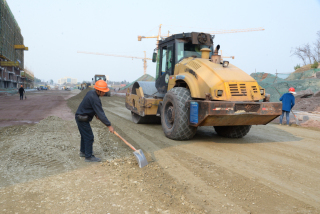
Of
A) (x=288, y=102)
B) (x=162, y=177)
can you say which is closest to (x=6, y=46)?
(x=288, y=102)

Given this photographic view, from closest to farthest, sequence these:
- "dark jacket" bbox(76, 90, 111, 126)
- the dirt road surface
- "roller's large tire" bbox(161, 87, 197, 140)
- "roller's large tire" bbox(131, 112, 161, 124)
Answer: the dirt road surface
"dark jacket" bbox(76, 90, 111, 126)
"roller's large tire" bbox(161, 87, 197, 140)
"roller's large tire" bbox(131, 112, 161, 124)

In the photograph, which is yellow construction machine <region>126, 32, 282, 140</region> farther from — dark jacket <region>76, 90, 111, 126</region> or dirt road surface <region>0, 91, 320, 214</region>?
dark jacket <region>76, 90, 111, 126</region>

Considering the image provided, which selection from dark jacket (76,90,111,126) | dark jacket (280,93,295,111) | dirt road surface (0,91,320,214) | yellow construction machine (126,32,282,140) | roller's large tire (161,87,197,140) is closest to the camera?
dirt road surface (0,91,320,214)

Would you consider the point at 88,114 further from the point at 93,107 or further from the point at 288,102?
the point at 288,102

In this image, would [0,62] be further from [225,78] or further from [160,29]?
[225,78]

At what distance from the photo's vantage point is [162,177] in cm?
419

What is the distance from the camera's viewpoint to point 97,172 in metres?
4.38

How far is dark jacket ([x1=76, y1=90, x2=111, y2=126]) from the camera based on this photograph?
4.84 m

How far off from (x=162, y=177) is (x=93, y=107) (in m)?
1.88

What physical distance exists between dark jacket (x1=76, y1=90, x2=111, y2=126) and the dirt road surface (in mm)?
864

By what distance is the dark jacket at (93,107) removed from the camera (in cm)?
484

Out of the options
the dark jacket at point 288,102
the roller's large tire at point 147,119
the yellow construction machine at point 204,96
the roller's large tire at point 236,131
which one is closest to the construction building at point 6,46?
the roller's large tire at point 147,119

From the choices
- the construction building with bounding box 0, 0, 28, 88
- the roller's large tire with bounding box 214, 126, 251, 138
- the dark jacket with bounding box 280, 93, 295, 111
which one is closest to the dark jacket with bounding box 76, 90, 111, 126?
Answer: the roller's large tire with bounding box 214, 126, 251, 138

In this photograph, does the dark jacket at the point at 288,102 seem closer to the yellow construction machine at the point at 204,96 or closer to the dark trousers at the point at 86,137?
the yellow construction machine at the point at 204,96
